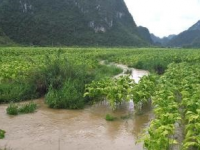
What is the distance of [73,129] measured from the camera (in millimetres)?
8562

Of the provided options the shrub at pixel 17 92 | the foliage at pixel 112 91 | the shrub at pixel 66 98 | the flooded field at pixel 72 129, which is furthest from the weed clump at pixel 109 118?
the shrub at pixel 17 92

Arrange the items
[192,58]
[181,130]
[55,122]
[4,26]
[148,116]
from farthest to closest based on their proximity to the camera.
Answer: [4,26]
[192,58]
[148,116]
[55,122]
[181,130]

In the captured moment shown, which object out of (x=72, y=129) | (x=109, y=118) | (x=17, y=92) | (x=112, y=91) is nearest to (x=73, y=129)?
(x=72, y=129)

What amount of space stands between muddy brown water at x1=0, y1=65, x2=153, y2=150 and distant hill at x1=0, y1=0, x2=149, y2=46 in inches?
2783

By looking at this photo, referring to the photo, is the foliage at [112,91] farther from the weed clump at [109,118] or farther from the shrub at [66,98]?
the weed clump at [109,118]

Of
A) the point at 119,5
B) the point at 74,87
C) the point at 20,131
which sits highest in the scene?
the point at 119,5

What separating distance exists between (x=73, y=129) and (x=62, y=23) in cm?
A: 9180

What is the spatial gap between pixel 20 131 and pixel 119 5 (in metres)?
132

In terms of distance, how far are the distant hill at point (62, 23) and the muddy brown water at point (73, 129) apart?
70700 mm

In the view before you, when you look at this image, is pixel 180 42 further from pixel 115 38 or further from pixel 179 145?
pixel 179 145

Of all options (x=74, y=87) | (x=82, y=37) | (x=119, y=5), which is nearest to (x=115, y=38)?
(x=82, y=37)

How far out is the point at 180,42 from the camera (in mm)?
177750

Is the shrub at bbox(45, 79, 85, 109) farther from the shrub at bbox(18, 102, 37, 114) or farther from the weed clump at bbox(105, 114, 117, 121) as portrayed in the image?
the weed clump at bbox(105, 114, 117, 121)

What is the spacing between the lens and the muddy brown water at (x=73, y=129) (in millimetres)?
7328
